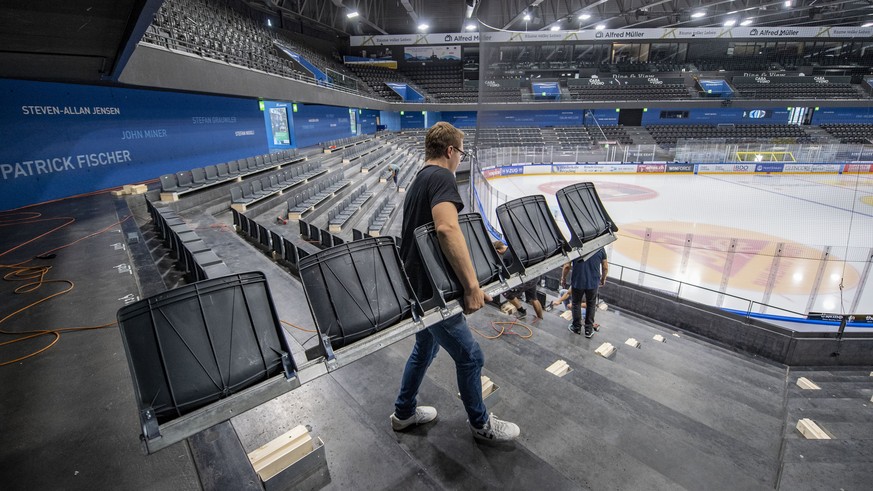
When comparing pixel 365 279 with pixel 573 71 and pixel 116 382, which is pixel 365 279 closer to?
pixel 116 382

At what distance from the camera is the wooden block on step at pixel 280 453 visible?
1705mm

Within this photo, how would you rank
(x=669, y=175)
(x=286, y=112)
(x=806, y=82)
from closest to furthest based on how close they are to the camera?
(x=286, y=112)
(x=669, y=175)
(x=806, y=82)

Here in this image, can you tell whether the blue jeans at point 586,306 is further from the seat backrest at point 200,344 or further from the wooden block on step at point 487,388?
the seat backrest at point 200,344

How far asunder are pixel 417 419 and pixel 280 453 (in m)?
0.82

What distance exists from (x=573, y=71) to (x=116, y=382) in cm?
3455

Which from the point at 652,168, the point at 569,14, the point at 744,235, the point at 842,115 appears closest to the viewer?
the point at 744,235

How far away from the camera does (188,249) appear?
3705 millimetres

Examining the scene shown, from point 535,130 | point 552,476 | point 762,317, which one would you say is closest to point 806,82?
point 535,130

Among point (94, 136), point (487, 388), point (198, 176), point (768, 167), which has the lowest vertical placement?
point (487, 388)

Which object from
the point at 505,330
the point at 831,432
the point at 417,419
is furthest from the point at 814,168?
the point at 417,419

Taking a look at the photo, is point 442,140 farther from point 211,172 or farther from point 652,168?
point 652,168

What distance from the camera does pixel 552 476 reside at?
1.95 meters

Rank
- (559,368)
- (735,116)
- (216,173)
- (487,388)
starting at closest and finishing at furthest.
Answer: (487,388), (559,368), (216,173), (735,116)

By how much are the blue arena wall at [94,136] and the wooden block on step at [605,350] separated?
10779 millimetres
